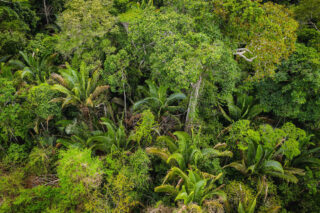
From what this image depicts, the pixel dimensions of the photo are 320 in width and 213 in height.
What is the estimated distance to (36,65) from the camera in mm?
9312

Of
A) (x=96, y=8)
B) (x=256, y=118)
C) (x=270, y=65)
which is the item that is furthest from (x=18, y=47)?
(x=256, y=118)

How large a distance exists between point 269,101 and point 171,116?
14.0 feet

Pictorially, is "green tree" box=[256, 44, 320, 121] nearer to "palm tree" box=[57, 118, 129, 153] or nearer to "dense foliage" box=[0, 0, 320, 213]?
"dense foliage" box=[0, 0, 320, 213]

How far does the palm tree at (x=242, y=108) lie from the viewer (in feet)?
27.3

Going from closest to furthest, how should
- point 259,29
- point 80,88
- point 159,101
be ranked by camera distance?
point 259,29 → point 80,88 → point 159,101

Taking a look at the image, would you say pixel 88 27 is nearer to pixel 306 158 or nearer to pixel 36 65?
pixel 36 65

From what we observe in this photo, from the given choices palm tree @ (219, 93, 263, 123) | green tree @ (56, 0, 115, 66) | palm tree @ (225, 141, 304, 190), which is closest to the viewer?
palm tree @ (225, 141, 304, 190)

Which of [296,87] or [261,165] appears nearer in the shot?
[261,165]

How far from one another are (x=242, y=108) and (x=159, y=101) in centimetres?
→ 389

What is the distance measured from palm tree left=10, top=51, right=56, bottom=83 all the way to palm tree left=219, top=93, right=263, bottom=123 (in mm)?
8820

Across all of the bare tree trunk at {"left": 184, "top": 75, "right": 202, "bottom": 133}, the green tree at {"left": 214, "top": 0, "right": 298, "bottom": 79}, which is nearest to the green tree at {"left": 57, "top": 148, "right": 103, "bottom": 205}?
the bare tree trunk at {"left": 184, "top": 75, "right": 202, "bottom": 133}

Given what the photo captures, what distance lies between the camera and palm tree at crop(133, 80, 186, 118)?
7.81 meters

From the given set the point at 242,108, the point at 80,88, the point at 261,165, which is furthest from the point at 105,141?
the point at 242,108

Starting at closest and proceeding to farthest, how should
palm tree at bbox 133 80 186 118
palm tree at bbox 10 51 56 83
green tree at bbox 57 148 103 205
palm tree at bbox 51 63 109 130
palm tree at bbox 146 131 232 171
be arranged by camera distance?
green tree at bbox 57 148 103 205
palm tree at bbox 146 131 232 171
palm tree at bbox 51 63 109 130
palm tree at bbox 133 80 186 118
palm tree at bbox 10 51 56 83
